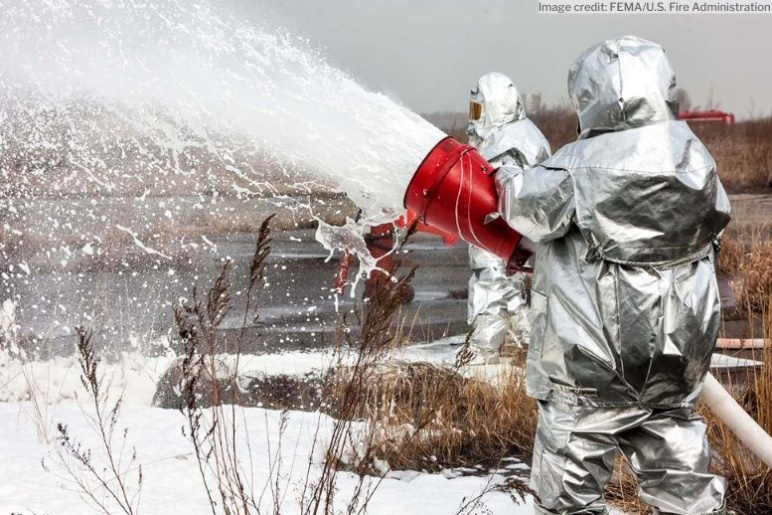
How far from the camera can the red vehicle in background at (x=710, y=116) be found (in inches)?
420

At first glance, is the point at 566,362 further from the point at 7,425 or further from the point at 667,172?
the point at 7,425

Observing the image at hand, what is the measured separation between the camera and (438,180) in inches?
109

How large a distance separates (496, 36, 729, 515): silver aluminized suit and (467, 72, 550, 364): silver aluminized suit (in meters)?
2.91

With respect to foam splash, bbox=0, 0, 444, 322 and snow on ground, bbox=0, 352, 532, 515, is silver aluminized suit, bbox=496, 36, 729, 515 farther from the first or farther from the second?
foam splash, bbox=0, 0, 444, 322

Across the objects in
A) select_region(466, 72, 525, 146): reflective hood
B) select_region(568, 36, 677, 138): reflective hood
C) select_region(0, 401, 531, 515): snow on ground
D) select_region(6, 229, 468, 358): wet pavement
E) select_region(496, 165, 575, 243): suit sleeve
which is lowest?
select_region(0, 401, 531, 515): snow on ground

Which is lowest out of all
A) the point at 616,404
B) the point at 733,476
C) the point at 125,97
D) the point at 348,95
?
the point at 733,476

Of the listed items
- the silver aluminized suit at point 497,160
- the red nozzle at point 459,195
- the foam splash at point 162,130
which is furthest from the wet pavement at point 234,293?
the red nozzle at point 459,195

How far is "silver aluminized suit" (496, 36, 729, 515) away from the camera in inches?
98.7

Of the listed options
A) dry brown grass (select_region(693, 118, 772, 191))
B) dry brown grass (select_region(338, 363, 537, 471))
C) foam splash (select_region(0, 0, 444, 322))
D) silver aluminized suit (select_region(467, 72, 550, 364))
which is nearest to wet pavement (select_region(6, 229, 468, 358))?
foam splash (select_region(0, 0, 444, 322))

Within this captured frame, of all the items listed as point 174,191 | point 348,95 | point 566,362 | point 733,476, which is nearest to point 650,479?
point 566,362

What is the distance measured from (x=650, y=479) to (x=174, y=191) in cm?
1480

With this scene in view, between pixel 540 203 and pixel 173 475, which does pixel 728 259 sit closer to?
pixel 173 475

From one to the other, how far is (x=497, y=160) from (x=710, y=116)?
6.14m

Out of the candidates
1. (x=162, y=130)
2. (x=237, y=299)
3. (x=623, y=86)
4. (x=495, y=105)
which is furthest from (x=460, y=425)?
(x=162, y=130)
